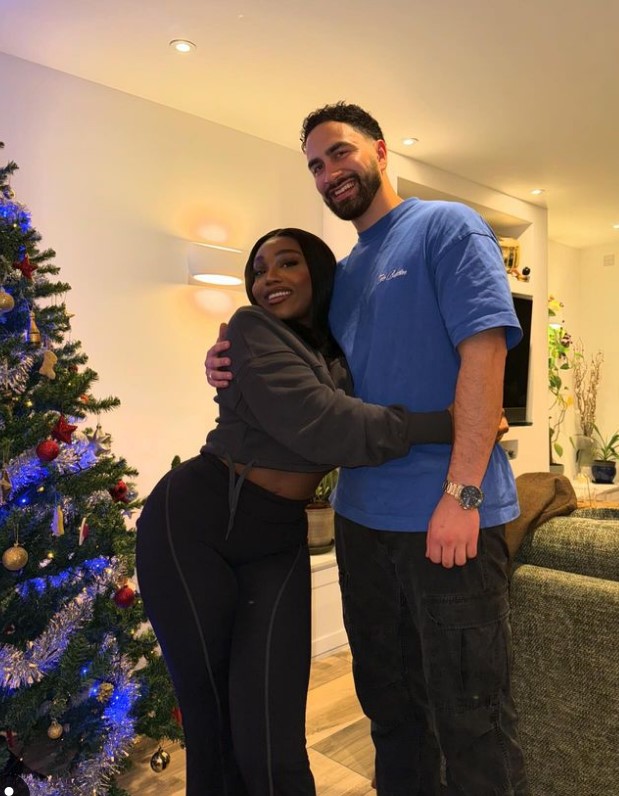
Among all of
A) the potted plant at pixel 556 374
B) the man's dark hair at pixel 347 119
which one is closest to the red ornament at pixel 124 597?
the man's dark hair at pixel 347 119

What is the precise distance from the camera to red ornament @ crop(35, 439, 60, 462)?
1664mm

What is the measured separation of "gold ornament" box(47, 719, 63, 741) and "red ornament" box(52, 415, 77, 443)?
70cm

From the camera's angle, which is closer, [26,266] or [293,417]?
[293,417]

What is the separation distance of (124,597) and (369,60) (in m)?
2.10

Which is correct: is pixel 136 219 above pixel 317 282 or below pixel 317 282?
above

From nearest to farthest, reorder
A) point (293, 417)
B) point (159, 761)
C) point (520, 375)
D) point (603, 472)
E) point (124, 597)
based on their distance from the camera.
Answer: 1. point (293, 417)
2. point (124, 597)
3. point (159, 761)
4. point (520, 375)
5. point (603, 472)

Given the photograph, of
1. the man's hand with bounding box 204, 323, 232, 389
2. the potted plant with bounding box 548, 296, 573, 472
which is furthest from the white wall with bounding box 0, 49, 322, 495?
the potted plant with bounding box 548, 296, 573, 472

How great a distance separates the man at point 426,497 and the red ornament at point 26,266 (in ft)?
2.37

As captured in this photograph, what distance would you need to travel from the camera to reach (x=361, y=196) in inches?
56.5

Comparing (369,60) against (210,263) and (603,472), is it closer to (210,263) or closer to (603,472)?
(210,263)

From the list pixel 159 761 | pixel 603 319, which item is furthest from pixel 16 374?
pixel 603 319

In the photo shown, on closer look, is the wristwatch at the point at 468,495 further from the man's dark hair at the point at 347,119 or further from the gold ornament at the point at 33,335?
the gold ornament at the point at 33,335

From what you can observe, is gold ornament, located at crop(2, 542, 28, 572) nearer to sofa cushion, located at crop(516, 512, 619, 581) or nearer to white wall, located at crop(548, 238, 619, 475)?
sofa cushion, located at crop(516, 512, 619, 581)

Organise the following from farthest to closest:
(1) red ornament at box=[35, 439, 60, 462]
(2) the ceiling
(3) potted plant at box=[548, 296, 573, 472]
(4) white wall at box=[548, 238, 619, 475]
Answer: (4) white wall at box=[548, 238, 619, 475] → (3) potted plant at box=[548, 296, 573, 472] → (2) the ceiling → (1) red ornament at box=[35, 439, 60, 462]
